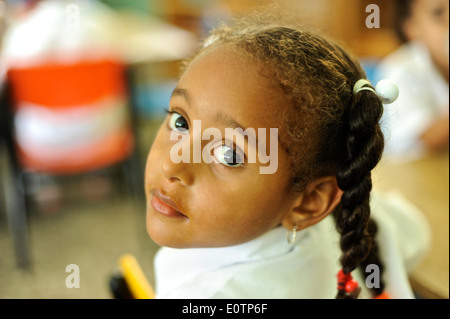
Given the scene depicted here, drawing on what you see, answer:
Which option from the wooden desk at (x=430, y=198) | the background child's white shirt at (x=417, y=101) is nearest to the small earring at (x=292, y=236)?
the wooden desk at (x=430, y=198)

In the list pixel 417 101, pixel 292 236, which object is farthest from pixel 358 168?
pixel 417 101

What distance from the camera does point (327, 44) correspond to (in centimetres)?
63

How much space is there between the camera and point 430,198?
0.98 meters

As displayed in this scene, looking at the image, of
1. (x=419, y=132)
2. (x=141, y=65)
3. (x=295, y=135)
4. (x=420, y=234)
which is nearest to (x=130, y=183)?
(x=141, y=65)

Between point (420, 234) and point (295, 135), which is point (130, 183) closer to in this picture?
point (420, 234)

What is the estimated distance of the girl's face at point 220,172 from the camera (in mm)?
565

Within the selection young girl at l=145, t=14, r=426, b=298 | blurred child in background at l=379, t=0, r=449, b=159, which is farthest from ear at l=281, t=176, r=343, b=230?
blurred child in background at l=379, t=0, r=449, b=159

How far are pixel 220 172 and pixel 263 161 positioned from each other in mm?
57

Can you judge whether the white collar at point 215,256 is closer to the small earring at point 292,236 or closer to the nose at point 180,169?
the small earring at point 292,236

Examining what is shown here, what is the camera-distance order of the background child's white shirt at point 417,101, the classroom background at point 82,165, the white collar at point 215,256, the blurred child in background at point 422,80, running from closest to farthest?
the white collar at point 215,256 < the blurred child in background at point 422,80 < the background child's white shirt at point 417,101 < the classroom background at point 82,165

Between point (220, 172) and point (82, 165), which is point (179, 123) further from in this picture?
point (82, 165)

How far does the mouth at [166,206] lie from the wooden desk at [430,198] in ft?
0.92

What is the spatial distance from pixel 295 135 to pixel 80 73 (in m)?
1.22
